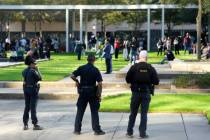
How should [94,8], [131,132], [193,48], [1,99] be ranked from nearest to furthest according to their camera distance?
[131,132], [1,99], [193,48], [94,8]

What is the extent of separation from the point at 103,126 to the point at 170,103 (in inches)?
170

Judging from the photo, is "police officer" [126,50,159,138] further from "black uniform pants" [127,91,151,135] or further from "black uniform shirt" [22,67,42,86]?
"black uniform shirt" [22,67,42,86]

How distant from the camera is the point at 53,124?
567 inches

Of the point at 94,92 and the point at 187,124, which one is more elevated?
the point at 94,92

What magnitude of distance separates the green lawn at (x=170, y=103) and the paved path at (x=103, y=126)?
2.16 feet

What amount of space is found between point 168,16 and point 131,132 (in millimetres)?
61026

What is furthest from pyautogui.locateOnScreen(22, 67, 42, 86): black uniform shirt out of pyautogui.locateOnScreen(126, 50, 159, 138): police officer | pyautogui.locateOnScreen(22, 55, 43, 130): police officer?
pyautogui.locateOnScreen(126, 50, 159, 138): police officer

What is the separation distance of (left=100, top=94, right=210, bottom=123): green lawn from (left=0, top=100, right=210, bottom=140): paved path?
0.66m

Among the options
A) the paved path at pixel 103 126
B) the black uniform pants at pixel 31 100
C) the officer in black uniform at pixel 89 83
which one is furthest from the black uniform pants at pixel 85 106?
the black uniform pants at pixel 31 100

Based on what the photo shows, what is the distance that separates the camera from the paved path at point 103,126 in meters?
12.4

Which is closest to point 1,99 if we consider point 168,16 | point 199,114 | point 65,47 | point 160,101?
point 160,101

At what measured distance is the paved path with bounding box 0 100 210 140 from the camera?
12.4 metres

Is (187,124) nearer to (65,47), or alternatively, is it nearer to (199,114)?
(199,114)

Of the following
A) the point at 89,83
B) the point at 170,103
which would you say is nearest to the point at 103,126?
the point at 89,83
